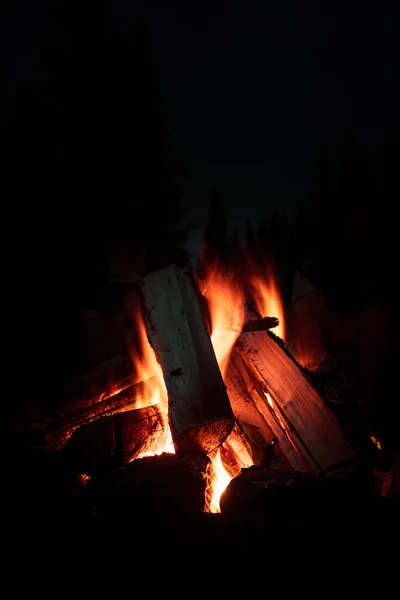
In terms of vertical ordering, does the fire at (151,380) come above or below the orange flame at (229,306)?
below

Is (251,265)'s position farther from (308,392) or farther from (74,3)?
(74,3)

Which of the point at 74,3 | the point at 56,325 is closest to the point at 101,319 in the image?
the point at 56,325

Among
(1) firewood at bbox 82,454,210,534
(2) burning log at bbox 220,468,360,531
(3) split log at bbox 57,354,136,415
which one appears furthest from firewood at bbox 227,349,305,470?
(3) split log at bbox 57,354,136,415

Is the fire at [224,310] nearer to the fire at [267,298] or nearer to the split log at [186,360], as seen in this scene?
the fire at [267,298]

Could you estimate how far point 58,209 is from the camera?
5.12 metres

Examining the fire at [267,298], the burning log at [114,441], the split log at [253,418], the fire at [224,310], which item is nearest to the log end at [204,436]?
the split log at [253,418]

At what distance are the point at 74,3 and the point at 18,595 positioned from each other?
937 cm

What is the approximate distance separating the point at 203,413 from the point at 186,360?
416 mm

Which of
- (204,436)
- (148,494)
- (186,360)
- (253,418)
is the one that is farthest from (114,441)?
(253,418)

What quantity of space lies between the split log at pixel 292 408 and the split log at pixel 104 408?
975 mm

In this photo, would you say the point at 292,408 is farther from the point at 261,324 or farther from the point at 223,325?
the point at 223,325

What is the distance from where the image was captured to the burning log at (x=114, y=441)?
2238mm

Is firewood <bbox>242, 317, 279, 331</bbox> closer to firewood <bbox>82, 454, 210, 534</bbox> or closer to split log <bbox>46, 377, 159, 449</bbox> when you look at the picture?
split log <bbox>46, 377, 159, 449</bbox>

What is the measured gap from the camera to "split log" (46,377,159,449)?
294 cm
